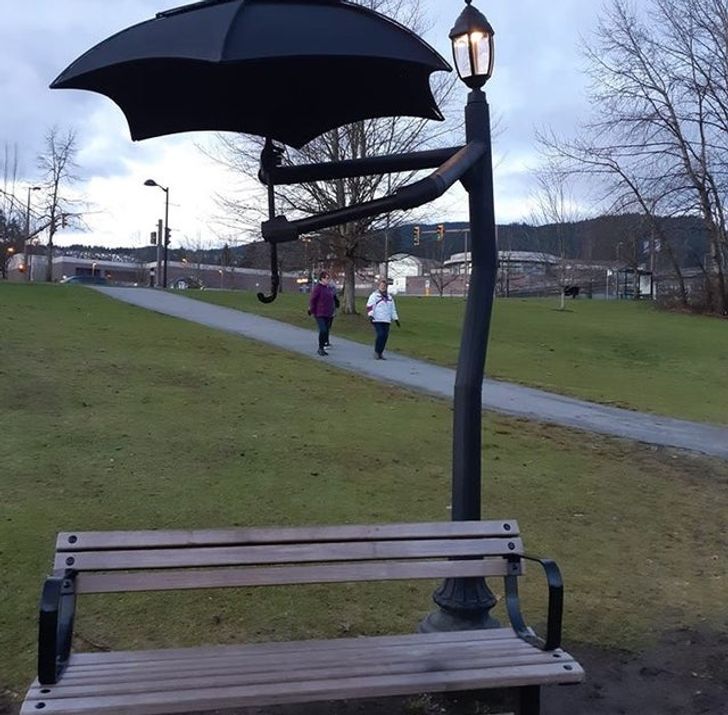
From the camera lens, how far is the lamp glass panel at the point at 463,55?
399 cm

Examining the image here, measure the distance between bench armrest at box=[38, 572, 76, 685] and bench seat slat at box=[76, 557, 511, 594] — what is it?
7 cm

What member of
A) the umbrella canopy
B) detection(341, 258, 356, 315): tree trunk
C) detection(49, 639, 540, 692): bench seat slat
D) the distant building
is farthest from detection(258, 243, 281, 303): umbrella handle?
the distant building

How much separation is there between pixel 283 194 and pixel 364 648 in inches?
877

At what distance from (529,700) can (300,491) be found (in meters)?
3.73

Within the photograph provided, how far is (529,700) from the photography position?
3.30 m

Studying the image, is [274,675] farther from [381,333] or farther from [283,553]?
[381,333]

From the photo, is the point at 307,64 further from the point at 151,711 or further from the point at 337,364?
the point at 337,364

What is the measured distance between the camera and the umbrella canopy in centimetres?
326

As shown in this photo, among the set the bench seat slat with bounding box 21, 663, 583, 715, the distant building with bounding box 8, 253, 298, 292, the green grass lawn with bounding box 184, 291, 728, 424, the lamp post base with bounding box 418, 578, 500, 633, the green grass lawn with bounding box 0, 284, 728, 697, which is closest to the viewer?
the bench seat slat with bounding box 21, 663, 583, 715

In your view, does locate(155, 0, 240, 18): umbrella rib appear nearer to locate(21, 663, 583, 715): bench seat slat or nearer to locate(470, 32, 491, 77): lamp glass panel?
locate(470, 32, 491, 77): lamp glass panel

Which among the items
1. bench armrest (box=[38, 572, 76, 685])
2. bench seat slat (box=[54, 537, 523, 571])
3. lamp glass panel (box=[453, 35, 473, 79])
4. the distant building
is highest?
the distant building

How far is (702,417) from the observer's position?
501 inches

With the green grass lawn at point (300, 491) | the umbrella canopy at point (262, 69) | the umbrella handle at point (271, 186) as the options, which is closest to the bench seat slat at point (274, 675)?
the green grass lawn at point (300, 491)

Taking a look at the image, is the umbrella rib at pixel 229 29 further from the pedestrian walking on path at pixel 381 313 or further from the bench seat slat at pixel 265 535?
the pedestrian walking on path at pixel 381 313
